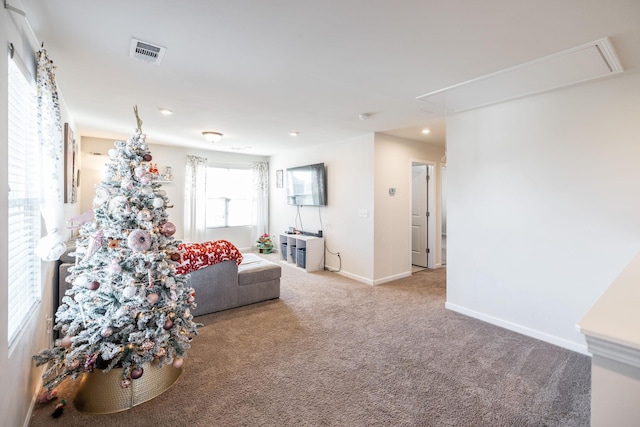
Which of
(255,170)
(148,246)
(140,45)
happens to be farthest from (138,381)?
(255,170)

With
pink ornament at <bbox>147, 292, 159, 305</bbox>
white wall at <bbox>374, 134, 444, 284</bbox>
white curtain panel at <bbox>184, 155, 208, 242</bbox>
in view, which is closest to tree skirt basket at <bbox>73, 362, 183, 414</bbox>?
pink ornament at <bbox>147, 292, 159, 305</bbox>

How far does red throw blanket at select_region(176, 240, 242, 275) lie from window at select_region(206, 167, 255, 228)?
11.1 ft

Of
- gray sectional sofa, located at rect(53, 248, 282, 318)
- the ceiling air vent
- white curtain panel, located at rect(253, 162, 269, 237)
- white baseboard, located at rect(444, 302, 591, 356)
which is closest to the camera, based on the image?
the ceiling air vent

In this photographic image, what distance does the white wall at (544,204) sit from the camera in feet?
7.80

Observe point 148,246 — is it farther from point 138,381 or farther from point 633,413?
point 633,413

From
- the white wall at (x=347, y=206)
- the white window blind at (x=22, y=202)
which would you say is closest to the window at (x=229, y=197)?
the white wall at (x=347, y=206)

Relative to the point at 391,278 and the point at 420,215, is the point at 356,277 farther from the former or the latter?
the point at 420,215

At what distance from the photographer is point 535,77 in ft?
7.82

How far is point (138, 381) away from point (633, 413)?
7.97 ft

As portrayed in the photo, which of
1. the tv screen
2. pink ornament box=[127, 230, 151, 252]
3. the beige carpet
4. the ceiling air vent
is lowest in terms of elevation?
the beige carpet

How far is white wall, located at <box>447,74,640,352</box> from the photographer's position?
7.80 ft

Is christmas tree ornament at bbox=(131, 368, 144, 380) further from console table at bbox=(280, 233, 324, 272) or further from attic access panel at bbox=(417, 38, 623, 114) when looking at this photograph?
console table at bbox=(280, 233, 324, 272)

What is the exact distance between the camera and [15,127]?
5.30 ft

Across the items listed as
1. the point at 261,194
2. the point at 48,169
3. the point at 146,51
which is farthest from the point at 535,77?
the point at 261,194
